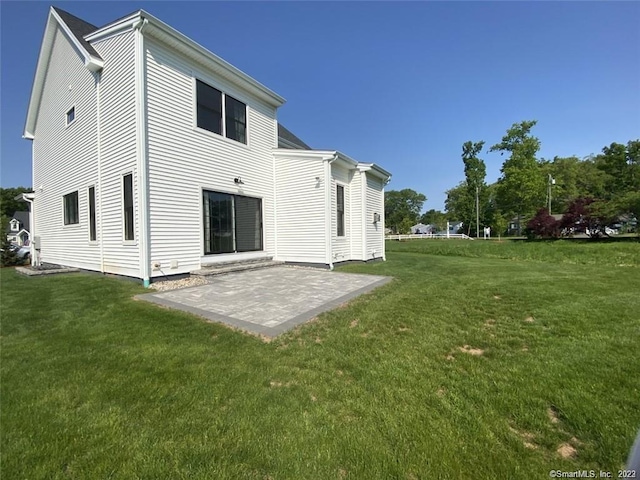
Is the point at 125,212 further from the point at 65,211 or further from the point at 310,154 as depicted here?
the point at 310,154

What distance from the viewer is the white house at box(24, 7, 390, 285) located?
7.12m

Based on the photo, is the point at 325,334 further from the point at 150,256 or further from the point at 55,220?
the point at 55,220

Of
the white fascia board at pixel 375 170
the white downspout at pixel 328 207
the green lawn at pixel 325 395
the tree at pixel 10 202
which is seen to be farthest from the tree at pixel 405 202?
the green lawn at pixel 325 395

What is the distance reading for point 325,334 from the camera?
3.76 meters

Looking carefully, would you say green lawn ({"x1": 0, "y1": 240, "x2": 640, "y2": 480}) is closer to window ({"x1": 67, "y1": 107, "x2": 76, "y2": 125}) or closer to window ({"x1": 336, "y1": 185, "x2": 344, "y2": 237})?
window ({"x1": 336, "y1": 185, "x2": 344, "y2": 237})

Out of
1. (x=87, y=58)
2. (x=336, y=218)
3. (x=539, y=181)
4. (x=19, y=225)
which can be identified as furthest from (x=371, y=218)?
(x=19, y=225)

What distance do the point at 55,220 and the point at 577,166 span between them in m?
59.6

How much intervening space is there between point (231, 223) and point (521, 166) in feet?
105

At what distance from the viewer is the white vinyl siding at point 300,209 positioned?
392 inches

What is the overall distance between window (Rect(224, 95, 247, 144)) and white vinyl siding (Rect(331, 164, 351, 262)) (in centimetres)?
336

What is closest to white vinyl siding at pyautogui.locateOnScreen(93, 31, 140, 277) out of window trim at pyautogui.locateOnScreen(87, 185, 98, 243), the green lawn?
window trim at pyautogui.locateOnScreen(87, 185, 98, 243)

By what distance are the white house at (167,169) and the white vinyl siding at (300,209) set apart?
1.6 inches

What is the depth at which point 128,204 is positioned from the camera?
23.9 ft

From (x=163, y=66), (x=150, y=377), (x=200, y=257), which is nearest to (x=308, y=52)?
(x=163, y=66)
